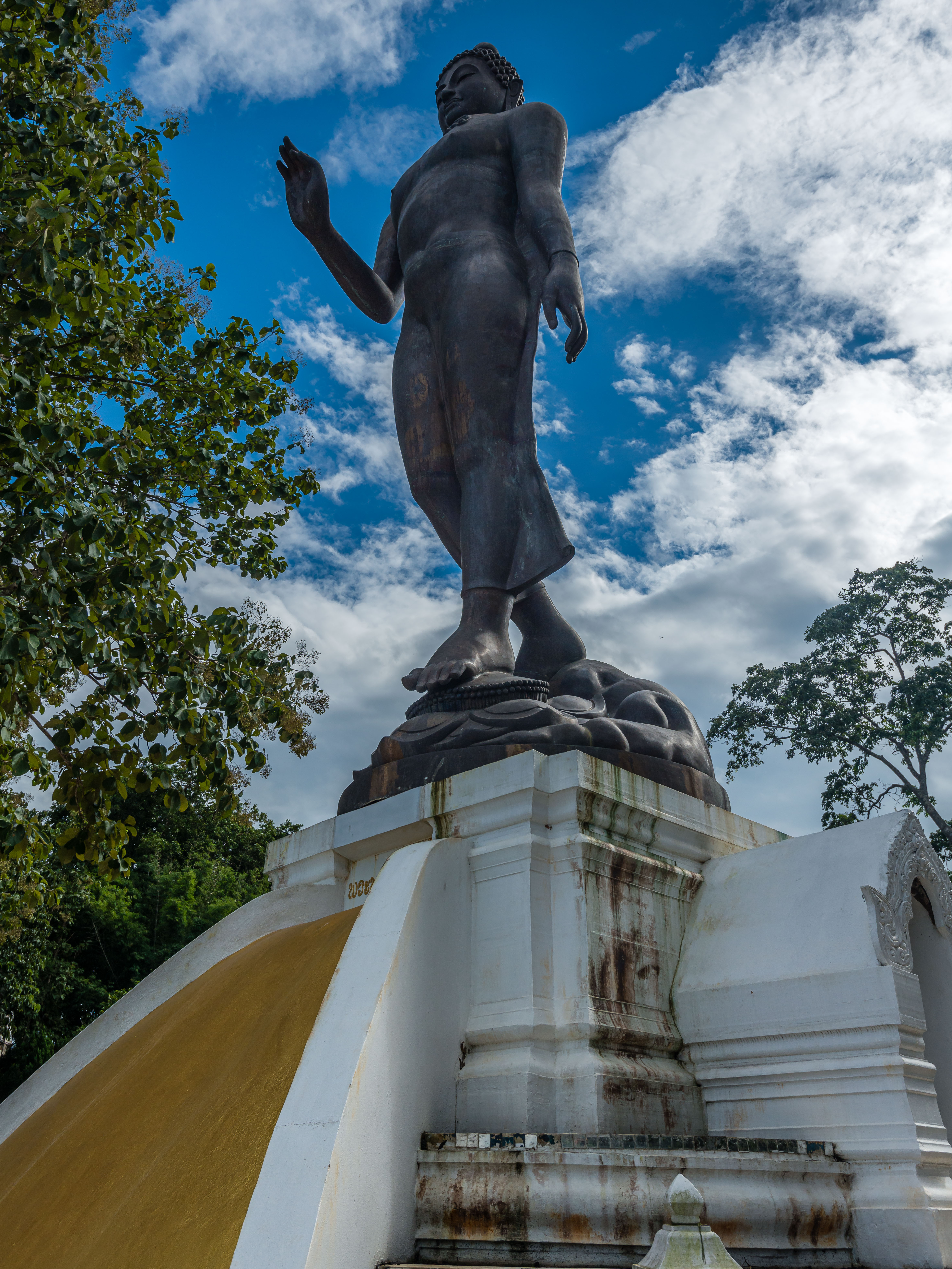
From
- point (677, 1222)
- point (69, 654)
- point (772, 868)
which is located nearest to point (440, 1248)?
point (677, 1222)

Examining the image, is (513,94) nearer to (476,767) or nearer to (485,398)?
(485,398)

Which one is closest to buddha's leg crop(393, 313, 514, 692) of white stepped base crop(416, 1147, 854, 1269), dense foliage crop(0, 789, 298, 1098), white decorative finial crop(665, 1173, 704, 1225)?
white stepped base crop(416, 1147, 854, 1269)

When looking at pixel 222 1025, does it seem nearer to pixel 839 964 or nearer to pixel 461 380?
pixel 839 964

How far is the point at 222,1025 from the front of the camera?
3.31 m

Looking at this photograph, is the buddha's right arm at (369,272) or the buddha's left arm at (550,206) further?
the buddha's right arm at (369,272)

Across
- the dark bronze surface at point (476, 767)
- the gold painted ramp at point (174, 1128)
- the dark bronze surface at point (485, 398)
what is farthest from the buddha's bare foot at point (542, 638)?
the gold painted ramp at point (174, 1128)

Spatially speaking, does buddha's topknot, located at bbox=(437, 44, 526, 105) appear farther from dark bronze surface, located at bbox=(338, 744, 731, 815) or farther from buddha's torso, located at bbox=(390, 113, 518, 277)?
dark bronze surface, located at bbox=(338, 744, 731, 815)

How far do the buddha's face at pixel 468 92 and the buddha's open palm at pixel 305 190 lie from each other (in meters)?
0.84

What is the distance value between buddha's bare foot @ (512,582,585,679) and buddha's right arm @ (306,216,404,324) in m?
1.98

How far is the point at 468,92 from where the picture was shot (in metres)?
5.67

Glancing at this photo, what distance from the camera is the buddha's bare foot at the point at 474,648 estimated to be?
170 inches

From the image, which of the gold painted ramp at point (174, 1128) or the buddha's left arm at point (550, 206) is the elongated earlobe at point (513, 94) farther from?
the gold painted ramp at point (174, 1128)

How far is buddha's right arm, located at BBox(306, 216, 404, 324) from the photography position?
18.5 ft

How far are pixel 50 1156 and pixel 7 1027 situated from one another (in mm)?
12946
